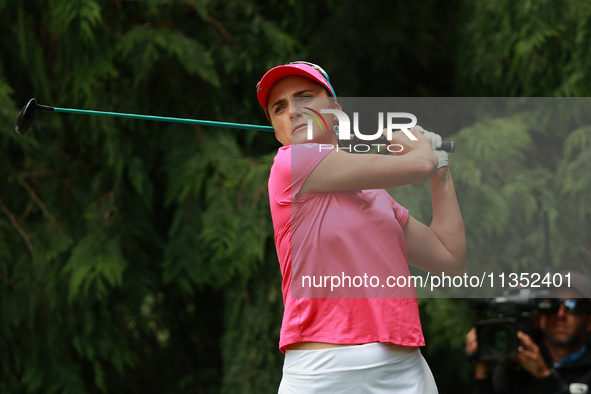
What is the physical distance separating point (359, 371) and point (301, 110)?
0.47m

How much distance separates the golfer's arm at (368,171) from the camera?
3.07 ft

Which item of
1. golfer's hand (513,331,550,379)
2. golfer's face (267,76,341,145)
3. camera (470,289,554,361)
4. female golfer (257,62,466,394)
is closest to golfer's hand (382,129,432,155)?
female golfer (257,62,466,394)

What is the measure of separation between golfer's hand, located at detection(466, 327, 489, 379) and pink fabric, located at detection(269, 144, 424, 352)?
0.89 metres

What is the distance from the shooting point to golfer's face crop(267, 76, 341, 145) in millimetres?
1033

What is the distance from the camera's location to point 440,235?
3.57 ft

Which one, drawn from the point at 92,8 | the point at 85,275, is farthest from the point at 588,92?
the point at 85,275

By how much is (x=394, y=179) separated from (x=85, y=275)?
5.10 feet

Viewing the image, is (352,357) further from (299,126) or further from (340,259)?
(299,126)

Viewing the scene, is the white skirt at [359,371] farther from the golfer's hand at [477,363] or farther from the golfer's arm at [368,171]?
the golfer's hand at [477,363]

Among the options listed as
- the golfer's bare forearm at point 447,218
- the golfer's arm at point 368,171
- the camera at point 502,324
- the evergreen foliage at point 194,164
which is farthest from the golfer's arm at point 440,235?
the evergreen foliage at point 194,164

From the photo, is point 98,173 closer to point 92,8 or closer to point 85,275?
point 85,275

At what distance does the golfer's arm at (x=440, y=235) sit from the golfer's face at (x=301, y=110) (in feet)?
0.74

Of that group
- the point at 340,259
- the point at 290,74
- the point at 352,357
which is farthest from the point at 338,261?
the point at 290,74

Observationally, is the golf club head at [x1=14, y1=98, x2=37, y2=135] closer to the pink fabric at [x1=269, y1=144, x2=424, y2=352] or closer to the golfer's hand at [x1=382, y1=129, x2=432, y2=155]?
the pink fabric at [x1=269, y1=144, x2=424, y2=352]
